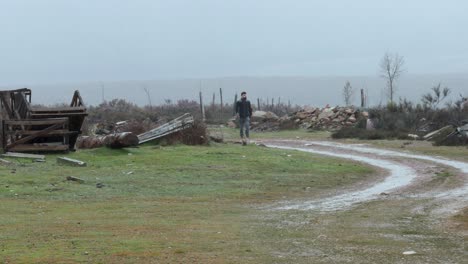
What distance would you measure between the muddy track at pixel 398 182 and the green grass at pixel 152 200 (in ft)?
3.11

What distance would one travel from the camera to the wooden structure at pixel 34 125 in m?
23.4

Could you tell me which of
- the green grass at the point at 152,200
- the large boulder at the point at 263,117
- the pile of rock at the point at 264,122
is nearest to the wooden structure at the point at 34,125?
the green grass at the point at 152,200

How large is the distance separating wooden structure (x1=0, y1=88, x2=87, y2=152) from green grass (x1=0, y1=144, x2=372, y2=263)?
113 centimetres

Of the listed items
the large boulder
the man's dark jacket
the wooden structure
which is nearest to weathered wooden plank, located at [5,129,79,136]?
the wooden structure

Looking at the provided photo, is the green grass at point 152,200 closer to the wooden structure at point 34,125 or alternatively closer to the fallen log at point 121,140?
the fallen log at point 121,140

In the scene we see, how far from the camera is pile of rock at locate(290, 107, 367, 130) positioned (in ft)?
141

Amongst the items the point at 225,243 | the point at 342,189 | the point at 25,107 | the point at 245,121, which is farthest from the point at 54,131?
the point at 225,243

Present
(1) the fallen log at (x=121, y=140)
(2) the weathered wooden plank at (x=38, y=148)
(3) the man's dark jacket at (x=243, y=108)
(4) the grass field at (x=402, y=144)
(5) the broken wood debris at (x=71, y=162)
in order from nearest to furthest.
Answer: (5) the broken wood debris at (x=71, y=162) → (2) the weathered wooden plank at (x=38, y=148) → (1) the fallen log at (x=121, y=140) → (4) the grass field at (x=402, y=144) → (3) the man's dark jacket at (x=243, y=108)

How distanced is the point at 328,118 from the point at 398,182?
26222 millimetres

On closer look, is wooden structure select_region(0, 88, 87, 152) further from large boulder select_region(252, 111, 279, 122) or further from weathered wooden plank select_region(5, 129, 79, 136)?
large boulder select_region(252, 111, 279, 122)

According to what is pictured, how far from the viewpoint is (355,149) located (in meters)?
29.0

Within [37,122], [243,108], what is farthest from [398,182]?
[37,122]

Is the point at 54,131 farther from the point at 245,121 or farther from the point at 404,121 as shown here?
the point at 404,121

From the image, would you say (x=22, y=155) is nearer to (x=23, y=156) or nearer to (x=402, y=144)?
(x=23, y=156)
